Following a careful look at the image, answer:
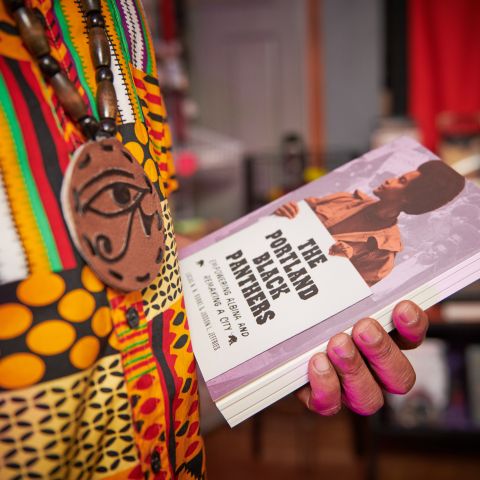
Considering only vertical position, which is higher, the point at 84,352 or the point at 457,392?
the point at 84,352

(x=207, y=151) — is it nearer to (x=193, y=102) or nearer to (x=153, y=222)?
(x=193, y=102)

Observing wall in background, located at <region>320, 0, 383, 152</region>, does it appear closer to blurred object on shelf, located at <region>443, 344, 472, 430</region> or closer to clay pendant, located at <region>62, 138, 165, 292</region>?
blurred object on shelf, located at <region>443, 344, 472, 430</region>

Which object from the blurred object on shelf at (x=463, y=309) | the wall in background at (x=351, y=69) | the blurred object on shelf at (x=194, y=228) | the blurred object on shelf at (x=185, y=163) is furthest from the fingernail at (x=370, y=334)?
the wall in background at (x=351, y=69)

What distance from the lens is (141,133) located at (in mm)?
390

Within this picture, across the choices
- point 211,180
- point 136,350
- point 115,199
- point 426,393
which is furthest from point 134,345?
point 211,180

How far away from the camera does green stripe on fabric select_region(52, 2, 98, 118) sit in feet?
1.17

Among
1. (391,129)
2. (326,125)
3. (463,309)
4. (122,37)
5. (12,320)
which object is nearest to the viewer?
(12,320)

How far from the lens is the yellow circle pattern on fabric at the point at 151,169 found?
15.2 inches

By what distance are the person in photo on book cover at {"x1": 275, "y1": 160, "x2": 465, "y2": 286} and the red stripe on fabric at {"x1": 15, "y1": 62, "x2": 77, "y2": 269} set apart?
0.25m

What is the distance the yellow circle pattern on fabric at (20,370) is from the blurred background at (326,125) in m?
1.27

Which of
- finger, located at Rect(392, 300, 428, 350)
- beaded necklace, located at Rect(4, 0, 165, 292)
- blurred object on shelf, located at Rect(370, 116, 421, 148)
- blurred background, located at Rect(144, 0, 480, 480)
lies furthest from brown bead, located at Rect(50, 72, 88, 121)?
blurred object on shelf, located at Rect(370, 116, 421, 148)

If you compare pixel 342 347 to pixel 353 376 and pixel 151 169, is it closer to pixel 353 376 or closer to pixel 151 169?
pixel 353 376

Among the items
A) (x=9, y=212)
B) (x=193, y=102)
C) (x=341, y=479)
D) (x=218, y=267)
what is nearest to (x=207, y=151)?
(x=193, y=102)

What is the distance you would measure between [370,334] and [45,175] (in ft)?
0.96
